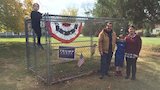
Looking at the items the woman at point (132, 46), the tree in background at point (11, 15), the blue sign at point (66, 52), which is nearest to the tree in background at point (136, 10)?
the tree in background at point (11, 15)

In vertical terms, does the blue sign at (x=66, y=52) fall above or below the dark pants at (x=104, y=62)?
above

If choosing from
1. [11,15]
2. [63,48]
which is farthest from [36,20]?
[11,15]

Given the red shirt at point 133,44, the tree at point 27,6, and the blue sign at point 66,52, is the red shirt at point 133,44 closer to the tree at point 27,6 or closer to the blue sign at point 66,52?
the blue sign at point 66,52

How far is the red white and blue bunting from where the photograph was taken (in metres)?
8.06

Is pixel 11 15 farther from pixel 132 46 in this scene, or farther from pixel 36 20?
pixel 132 46

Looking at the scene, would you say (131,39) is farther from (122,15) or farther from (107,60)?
(122,15)

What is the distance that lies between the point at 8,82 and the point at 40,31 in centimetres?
185

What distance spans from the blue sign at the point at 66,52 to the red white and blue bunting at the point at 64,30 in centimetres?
21

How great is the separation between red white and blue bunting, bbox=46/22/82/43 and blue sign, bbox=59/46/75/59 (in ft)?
0.70

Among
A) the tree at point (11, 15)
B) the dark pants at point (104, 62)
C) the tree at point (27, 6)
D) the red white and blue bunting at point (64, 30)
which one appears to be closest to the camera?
the red white and blue bunting at point (64, 30)

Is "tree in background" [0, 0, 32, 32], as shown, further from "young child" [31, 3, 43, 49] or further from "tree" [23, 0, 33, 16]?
"young child" [31, 3, 43, 49]

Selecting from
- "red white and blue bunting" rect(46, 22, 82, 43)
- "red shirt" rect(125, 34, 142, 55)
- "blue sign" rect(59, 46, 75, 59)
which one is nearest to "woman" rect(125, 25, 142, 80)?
"red shirt" rect(125, 34, 142, 55)

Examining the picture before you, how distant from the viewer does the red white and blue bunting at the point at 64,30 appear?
806cm

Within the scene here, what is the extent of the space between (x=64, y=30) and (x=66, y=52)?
2.24 ft
